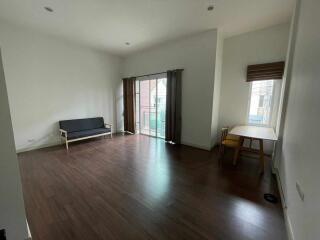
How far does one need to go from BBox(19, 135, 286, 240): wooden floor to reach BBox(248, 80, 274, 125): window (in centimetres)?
119

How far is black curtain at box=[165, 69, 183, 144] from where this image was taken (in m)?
4.08

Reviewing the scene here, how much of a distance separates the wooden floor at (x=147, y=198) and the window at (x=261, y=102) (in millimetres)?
1189

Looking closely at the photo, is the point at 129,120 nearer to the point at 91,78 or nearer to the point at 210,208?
the point at 91,78

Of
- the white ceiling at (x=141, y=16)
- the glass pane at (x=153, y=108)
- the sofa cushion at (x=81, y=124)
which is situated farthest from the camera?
the glass pane at (x=153, y=108)

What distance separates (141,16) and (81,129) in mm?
3441

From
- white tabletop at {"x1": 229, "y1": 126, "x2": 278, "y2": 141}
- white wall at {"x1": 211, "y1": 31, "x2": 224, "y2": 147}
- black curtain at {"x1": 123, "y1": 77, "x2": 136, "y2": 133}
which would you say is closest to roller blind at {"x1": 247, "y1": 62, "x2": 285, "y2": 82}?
white wall at {"x1": 211, "y1": 31, "x2": 224, "y2": 147}

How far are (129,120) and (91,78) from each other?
1.89 meters

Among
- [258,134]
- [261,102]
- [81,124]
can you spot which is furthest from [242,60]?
[81,124]

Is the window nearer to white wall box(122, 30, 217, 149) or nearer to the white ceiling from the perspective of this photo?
white wall box(122, 30, 217, 149)

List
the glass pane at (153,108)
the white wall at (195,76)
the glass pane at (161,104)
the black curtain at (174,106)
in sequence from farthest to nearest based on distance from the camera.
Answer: the glass pane at (153,108) < the glass pane at (161,104) < the black curtain at (174,106) < the white wall at (195,76)

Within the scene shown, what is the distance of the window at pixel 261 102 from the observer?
11.5 feet

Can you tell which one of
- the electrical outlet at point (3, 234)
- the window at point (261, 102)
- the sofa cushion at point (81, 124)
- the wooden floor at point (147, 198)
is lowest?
the wooden floor at point (147, 198)

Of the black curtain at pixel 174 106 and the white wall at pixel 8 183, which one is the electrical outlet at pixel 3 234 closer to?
the white wall at pixel 8 183

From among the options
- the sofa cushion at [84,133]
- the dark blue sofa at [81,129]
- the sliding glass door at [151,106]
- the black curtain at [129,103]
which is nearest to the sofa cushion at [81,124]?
the dark blue sofa at [81,129]
